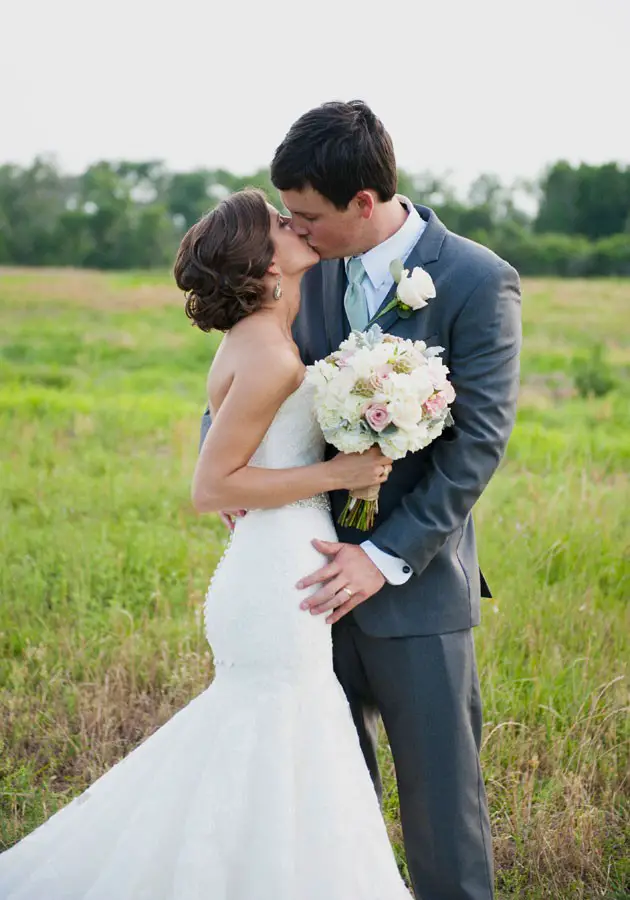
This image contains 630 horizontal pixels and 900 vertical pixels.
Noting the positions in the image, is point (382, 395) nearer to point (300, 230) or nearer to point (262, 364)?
point (262, 364)

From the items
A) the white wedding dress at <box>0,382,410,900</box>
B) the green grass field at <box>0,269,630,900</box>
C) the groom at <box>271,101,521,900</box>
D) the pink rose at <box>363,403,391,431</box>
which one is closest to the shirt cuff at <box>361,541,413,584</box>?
the groom at <box>271,101,521,900</box>

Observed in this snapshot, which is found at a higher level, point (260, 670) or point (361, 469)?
point (361, 469)

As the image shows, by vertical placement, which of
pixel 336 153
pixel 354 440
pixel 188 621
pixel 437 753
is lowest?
pixel 188 621

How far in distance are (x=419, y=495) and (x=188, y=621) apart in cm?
255

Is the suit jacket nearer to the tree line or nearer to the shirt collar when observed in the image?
the shirt collar

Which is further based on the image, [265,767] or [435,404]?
[265,767]

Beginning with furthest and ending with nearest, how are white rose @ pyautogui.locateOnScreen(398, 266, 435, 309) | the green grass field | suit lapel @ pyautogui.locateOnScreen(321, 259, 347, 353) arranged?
the green grass field, suit lapel @ pyautogui.locateOnScreen(321, 259, 347, 353), white rose @ pyautogui.locateOnScreen(398, 266, 435, 309)

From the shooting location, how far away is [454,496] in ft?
10.1

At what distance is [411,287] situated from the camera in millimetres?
2975

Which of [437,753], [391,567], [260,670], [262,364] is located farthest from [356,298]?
[437,753]

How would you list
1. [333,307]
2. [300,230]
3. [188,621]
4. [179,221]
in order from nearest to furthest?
[300,230], [333,307], [188,621], [179,221]

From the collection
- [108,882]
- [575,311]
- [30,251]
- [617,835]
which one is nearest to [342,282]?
[108,882]

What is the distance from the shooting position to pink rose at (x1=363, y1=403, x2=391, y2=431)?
2.82 meters

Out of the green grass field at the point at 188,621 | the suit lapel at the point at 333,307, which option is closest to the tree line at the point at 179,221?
the green grass field at the point at 188,621
